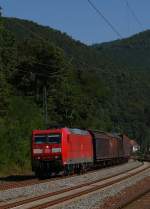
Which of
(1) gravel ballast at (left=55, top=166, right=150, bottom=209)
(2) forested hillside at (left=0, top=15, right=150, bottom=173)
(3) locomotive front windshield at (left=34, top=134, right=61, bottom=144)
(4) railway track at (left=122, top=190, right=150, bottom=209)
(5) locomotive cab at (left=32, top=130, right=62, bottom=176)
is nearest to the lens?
(4) railway track at (left=122, top=190, right=150, bottom=209)

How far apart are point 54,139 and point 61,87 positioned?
5762cm

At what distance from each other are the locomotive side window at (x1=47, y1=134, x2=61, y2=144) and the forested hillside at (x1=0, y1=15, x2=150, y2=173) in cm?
728

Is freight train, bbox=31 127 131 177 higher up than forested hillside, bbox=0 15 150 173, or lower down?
lower down

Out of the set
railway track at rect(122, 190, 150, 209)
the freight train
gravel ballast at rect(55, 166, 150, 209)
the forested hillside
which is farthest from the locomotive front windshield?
railway track at rect(122, 190, 150, 209)

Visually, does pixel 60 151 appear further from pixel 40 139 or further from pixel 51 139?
pixel 40 139

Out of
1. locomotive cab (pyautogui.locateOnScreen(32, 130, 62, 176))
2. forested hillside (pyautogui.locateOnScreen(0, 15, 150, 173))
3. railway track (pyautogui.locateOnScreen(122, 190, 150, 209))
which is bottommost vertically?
railway track (pyautogui.locateOnScreen(122, 190, 150, 209))

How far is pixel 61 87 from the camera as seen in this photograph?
98.6 meters

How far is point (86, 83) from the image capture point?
136 meters

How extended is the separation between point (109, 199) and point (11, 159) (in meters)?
26.7

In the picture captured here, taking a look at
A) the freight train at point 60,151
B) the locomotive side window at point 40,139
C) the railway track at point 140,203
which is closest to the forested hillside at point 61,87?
the freight train at point 60,151

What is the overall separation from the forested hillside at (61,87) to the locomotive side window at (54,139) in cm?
728

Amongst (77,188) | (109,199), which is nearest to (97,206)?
(109,199)

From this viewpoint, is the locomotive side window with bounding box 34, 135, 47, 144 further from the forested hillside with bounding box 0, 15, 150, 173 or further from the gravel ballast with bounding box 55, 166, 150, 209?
the gravel ballast with bounding box 55, 166, 150, 209

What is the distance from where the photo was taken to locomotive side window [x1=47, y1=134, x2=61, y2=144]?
1619 inches
